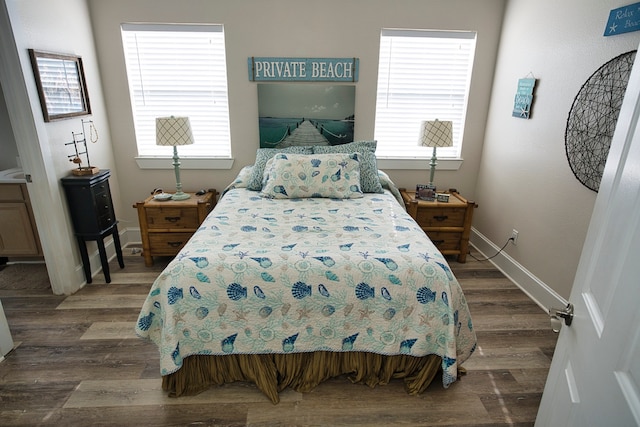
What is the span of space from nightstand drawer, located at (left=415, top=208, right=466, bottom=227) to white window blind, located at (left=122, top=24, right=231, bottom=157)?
197 cm

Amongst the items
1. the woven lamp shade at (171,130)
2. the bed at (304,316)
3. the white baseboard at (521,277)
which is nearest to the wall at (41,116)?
the woven lamp shade at (171,130)

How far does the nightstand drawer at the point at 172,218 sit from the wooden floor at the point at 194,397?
2.64ft

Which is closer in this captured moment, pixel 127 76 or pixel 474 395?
pixel 474 395

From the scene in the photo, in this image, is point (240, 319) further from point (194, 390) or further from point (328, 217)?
point (328, 217)

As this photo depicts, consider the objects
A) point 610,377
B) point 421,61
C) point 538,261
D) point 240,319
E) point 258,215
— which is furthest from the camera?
point 421,61

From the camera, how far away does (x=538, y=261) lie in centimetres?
275

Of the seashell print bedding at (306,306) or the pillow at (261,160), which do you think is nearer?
the seashell print bedding at (306,306)

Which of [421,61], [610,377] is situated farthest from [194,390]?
[421,61]

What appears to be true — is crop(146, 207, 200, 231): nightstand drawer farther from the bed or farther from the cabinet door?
the bed

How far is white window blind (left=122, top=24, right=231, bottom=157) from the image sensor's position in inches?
126

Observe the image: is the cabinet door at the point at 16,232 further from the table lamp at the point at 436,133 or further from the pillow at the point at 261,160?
the table lamp at the point at 436,133

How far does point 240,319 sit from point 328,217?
940 millimetres

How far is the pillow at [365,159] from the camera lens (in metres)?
3.03

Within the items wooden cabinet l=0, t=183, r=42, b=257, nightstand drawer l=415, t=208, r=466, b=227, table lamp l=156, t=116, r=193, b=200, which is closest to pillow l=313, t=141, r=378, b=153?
nightstand drawer l=415, t=208, r=466, b=227
